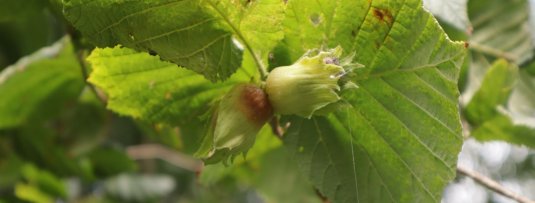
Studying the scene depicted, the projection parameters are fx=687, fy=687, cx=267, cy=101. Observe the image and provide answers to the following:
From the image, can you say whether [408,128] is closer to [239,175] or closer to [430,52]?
[430,52]

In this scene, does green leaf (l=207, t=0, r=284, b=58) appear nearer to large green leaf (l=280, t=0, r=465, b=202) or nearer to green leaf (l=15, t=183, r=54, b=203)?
large green leaf (l=280, t=0, r=465, b=202)

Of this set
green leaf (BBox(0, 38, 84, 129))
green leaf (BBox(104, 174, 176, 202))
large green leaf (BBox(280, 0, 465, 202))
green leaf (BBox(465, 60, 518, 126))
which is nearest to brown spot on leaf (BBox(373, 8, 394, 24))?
large green leaf (BBox(280, 0, 465, 202))

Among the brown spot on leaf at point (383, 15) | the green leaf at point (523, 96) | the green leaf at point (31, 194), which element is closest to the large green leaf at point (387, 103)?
the brown spot on leaf at point (383, 15)

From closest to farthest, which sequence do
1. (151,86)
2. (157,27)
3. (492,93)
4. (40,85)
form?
(157,27) < (151,86) < (492,93) < (40,85)

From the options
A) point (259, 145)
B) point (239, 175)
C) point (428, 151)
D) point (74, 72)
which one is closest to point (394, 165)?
point (428, 151)

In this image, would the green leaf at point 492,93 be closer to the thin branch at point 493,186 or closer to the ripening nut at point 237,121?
the thin branch at point 493,186

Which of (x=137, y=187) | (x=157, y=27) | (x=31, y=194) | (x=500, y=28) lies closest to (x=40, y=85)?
(x=31, y=194)

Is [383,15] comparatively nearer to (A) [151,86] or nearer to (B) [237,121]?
(B) [237,121]
